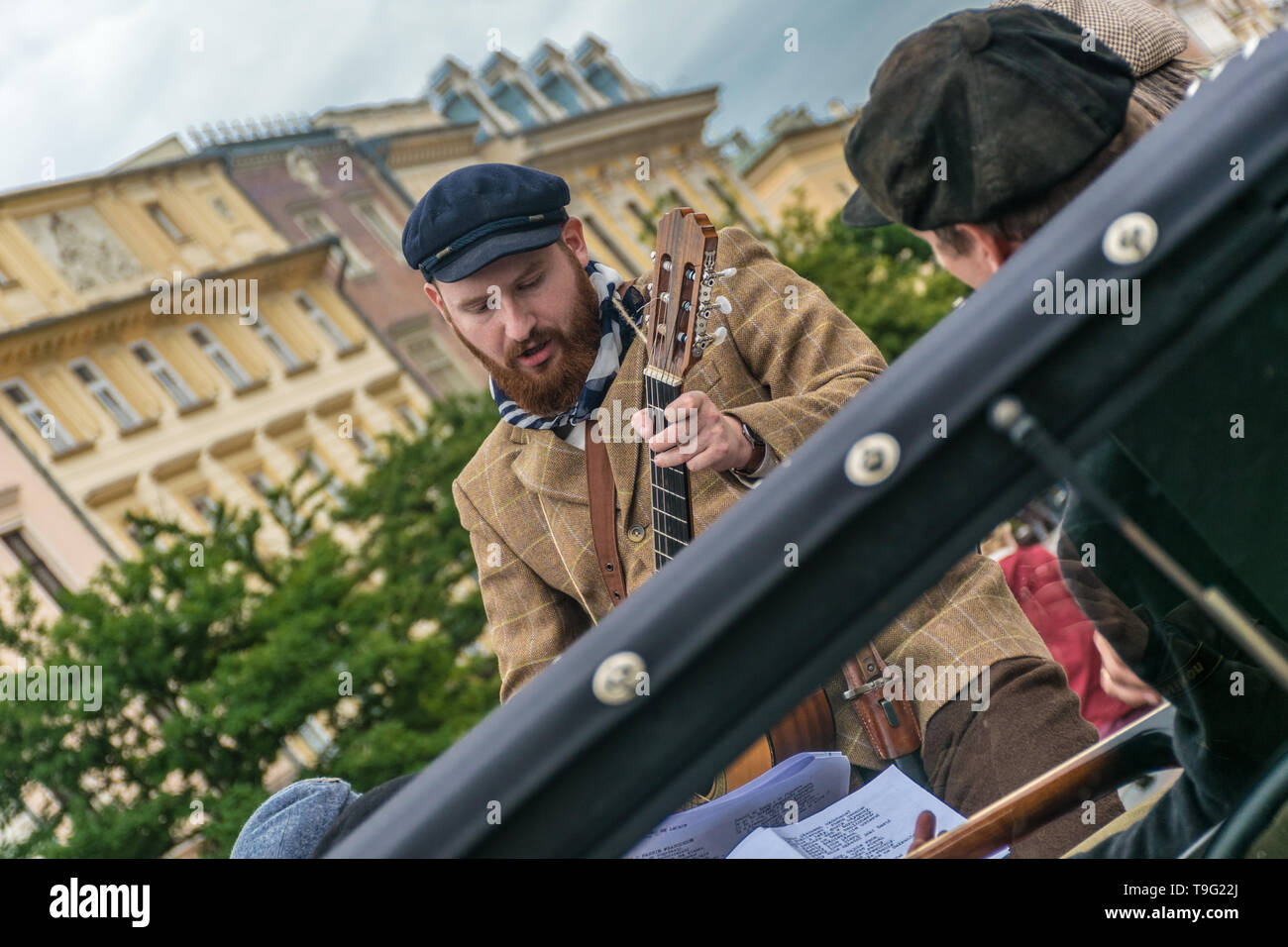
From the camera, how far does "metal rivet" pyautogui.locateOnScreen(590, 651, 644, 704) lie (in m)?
0.95

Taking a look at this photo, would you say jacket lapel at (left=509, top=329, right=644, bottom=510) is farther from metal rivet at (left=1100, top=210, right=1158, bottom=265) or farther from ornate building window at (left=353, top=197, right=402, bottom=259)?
ornate building window at (left=353, top=197, right=402, bottom=259)

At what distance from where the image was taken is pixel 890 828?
1788 millimetres

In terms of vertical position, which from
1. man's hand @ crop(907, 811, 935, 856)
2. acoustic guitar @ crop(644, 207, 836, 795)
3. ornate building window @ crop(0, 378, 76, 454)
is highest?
ornate building window @ crop(0, 378, 76, 454)

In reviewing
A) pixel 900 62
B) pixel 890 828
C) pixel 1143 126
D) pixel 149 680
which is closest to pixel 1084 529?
pixel 1143 126

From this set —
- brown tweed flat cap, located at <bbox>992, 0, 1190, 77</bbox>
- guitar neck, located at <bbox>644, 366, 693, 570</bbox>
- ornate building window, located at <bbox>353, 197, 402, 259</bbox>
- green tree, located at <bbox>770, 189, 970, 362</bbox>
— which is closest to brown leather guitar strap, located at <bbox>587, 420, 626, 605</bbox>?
guitar neck, located at <bbox>644, 366, 693, 570</bbox>

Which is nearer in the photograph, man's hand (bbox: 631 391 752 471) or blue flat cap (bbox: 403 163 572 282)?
man's hand (bbox: 631 391 752 471)

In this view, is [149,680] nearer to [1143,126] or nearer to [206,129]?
[1143,126]

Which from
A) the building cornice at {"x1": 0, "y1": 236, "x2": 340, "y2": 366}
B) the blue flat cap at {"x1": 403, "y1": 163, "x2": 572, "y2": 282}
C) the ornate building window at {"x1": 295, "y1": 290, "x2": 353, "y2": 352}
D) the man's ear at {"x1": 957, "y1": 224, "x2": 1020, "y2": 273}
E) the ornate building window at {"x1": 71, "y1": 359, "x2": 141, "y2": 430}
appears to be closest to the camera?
the man's ear at {"x1": 957, "y1": 224, "x2": 1020, "y2": 273}

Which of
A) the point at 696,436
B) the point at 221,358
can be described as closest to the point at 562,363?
the point at 696,436

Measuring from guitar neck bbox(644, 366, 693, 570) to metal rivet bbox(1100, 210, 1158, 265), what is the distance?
1.30 m

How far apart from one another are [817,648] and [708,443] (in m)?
1.08

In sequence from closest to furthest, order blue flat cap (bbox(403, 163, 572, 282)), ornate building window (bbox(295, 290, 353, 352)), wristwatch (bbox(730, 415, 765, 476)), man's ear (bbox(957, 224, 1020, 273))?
man's ear (bbox(957, 224, 1020, 273)), wristwatch (bbox(730, 415, 765, 476)), blue flat cap (bbox(403, 163, 572, 282)), ornate building window (bbox(295, 290, 353, 352))

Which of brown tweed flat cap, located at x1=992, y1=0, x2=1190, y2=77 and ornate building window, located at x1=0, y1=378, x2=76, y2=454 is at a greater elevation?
ornate building window, located at x1=0, y1=378, x2=76, y2=454

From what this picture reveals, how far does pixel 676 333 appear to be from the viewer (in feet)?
6.98
